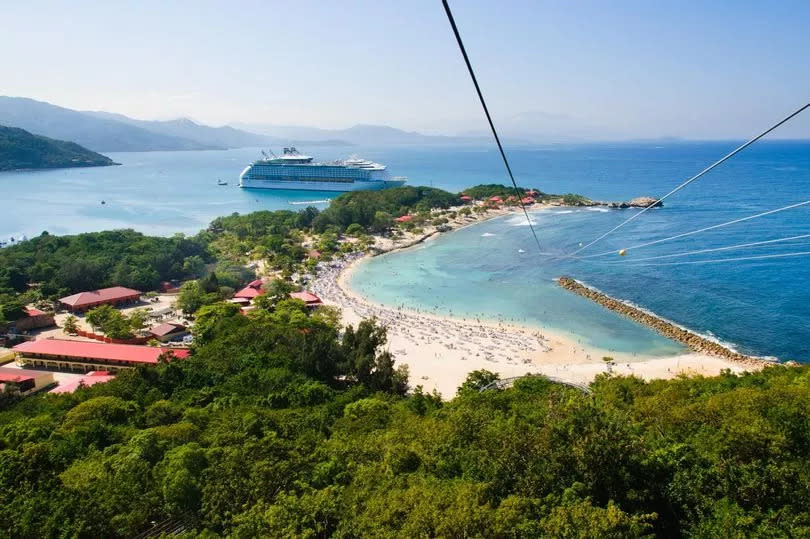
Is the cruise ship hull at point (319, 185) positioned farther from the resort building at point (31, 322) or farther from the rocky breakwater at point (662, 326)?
the resort building at point (31, 322)

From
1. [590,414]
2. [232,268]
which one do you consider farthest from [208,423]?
[232,268]

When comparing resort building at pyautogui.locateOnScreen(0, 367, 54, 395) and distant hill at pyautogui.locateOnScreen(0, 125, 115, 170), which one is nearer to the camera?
resort building at pyautogui.locateOnScreen(0, 367, 54, 395)

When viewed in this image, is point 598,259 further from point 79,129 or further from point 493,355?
point 79,129

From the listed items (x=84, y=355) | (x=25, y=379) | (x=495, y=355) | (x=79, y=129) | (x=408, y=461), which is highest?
(x=79, y=129)

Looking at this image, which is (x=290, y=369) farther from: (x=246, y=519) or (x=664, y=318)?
(x=664, y=318)

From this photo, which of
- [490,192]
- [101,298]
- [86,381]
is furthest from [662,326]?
[490,192]

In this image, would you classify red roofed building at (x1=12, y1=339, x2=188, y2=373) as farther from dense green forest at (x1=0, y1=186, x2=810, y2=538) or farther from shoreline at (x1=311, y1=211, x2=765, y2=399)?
shoreline at (x1=311, y1=211, x2=765, y2=399)

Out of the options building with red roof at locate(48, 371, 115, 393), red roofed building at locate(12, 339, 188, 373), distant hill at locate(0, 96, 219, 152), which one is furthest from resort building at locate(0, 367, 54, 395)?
distant hill at locate(0, 96, 219, 152)
